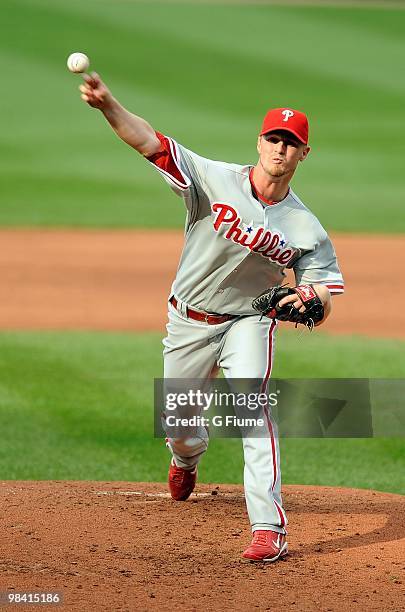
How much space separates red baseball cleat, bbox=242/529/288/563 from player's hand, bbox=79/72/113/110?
222 centimetres

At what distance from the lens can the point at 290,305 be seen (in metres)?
5.58

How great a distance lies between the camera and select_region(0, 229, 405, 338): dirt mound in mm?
12344

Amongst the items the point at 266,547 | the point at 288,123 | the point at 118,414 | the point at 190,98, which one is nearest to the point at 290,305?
the point at 288,123

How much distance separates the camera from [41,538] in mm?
5719

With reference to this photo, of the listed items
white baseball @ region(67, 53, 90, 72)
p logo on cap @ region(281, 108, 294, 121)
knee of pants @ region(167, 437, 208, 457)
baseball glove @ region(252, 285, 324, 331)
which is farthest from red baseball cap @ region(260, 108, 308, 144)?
knee of pants @ region(167, 437, 208, 457)

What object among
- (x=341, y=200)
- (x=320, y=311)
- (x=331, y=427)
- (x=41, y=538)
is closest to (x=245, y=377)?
(x=320, y=311)

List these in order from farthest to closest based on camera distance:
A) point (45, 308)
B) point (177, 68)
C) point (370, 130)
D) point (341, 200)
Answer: point (177, 68) → point (370, 130) → point (341, 200) → point (45, 308)

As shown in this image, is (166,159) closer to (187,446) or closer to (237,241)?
(237,241)

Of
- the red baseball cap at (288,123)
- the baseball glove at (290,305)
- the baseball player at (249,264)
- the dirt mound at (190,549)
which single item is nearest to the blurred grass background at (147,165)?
the dirt mound at (190,549)

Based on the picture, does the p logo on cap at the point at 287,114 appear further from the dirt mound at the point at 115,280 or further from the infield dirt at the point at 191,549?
the dirt mound at the point at 115,280

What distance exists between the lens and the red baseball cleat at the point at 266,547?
539cm

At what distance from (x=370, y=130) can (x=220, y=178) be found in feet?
63.2

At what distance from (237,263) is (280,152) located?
0.62 meters

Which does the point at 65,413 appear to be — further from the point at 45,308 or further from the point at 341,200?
the point at 341,200
